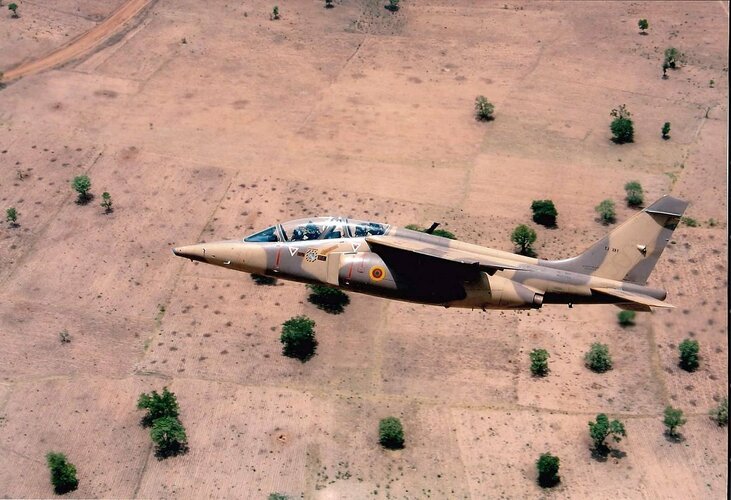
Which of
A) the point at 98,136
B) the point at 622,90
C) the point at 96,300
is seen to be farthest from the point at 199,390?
the point at 622,90

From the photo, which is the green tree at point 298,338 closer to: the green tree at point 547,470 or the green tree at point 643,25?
the green tree at point 547,470

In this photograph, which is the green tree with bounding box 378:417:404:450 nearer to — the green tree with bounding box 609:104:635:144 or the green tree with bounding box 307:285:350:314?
the green tree with bounding box 307:285:350:314

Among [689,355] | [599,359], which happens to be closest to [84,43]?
[599,359]

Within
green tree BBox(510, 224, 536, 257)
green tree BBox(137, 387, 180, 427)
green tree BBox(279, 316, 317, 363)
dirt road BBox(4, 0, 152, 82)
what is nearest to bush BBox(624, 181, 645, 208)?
green tree BBox(510, 224, 536, 257)

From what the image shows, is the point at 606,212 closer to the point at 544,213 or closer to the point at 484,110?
the point at 544,213

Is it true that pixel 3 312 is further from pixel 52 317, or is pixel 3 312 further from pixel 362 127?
pixel 362 127
